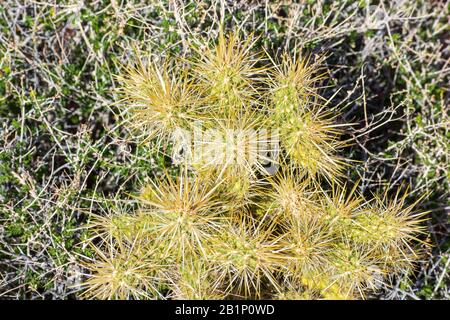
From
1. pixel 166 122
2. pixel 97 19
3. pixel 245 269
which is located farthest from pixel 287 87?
pixel 97 19

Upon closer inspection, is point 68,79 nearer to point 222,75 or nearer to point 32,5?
point 32,5

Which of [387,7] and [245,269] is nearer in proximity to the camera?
[245,269]

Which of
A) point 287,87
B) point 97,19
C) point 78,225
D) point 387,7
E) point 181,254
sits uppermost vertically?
point 387,7
